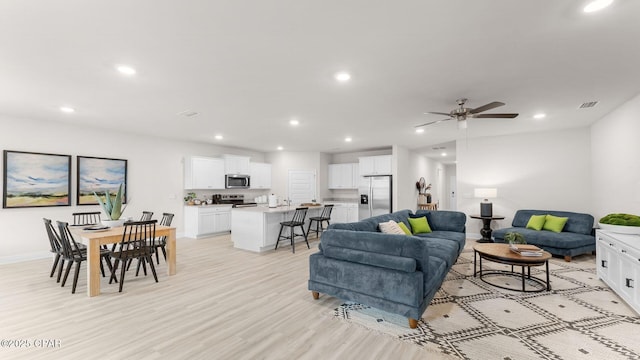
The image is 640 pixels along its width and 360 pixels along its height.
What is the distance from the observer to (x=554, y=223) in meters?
5.57

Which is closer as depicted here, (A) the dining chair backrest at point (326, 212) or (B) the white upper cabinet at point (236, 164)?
(A) the dining chair backrest at point (326, 212)

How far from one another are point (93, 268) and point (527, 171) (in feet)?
27.2

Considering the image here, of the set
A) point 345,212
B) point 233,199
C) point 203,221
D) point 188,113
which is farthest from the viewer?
point 345,212

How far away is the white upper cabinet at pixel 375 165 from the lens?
27.5ft

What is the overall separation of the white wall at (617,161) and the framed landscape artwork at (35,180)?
9.61 meters

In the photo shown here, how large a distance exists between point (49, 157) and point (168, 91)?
3641 mm

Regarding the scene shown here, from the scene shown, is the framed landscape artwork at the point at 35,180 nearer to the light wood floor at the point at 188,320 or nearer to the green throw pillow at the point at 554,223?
the light wood floor at the point at 188,320

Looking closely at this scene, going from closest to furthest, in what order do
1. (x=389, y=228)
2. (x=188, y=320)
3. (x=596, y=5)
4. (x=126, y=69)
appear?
(x=596, y=5) < (x=188, y=320) < (x=126, y=69) < (x=389, y=228)

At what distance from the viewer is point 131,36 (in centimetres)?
234

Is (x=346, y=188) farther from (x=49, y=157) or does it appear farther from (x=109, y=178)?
(x=49, y=157)

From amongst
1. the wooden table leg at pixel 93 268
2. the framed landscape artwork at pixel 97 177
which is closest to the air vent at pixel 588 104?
the wooden table leg at pixel 93 268

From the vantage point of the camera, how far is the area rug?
7.66 feet

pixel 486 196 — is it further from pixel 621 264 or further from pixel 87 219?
pixel 87 219

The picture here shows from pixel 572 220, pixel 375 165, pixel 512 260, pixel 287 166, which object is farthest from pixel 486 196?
pixel 287 166
